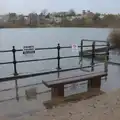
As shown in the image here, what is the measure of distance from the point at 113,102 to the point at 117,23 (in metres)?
10.9

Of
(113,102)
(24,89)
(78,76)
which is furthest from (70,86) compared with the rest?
(113,102)

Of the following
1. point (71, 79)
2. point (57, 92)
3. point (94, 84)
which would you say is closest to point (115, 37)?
point (94, 84)

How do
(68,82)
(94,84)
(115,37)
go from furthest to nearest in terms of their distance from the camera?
1. (115,37)
2. (94,84)
3. (68,82)

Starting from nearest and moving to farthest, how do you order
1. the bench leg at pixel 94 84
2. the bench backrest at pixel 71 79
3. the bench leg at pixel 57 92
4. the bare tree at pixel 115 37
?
1. the bench backrest at pixel 71 79
2. the bench leg at pixel 57 92
3. the bench leg at pixel 94 84
4. the bare tree at pixel 115 37

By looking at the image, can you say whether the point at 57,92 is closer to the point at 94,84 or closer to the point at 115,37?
the point at 94,84

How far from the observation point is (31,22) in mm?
9297

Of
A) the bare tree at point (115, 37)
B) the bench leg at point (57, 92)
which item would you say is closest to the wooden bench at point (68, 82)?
the bench leg at point (57, 92)

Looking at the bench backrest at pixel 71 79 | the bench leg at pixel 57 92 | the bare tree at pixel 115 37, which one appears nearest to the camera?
the bench backrest at pixel 71 79

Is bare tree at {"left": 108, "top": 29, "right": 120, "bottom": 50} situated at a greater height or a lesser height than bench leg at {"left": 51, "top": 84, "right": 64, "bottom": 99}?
greater

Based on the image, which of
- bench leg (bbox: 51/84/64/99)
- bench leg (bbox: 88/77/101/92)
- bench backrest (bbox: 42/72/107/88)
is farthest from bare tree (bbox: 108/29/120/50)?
bench leg (bbox: 51/84/64/99)

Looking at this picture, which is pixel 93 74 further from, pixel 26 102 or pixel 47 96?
pixel 26 102

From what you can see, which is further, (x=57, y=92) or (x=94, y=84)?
(x=94, y=84)

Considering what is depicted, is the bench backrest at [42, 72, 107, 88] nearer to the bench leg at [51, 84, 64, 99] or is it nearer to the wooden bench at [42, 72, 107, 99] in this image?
the wooden bench at [42, 72, 107, 99]

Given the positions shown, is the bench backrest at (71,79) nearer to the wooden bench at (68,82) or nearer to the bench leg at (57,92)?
the wooden bench at (68,82)
